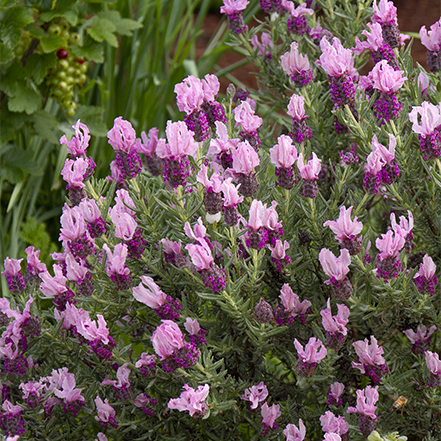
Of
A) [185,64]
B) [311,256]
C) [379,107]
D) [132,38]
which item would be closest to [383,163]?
[379,107]

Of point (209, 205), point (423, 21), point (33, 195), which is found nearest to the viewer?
point (209, 205)

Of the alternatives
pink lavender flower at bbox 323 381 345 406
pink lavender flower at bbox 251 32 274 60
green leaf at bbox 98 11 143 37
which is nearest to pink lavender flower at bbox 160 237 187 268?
pink lavender flower at bbox 323 381 345 406

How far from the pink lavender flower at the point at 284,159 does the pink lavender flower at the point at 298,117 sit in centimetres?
16

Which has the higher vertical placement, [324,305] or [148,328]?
[324,305]

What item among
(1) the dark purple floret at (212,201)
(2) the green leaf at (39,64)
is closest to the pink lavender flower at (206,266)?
(1) the dark purple floret at (212,201)

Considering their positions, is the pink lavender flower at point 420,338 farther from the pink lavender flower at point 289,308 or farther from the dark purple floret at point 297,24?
the dark purple floret at point 297,24

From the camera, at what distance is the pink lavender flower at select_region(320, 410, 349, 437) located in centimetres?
141

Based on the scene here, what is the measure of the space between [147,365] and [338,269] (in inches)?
22.3

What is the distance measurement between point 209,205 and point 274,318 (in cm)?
37

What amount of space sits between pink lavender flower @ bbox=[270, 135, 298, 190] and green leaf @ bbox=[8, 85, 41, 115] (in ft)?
5.19

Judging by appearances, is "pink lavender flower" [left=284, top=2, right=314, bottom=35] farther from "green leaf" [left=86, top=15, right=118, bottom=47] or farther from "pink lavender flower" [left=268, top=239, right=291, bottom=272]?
"green leaf" [left=86, top=15, right=118, bottom=47]

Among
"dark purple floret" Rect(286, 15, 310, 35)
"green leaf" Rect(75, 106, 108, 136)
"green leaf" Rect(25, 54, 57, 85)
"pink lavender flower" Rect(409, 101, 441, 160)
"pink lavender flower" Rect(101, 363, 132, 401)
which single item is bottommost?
"green leaf" Rect(75, 106, 108, 136)

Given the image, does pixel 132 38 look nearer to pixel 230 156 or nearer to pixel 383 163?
pixel 230 156

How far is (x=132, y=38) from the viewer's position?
342 centimetres
